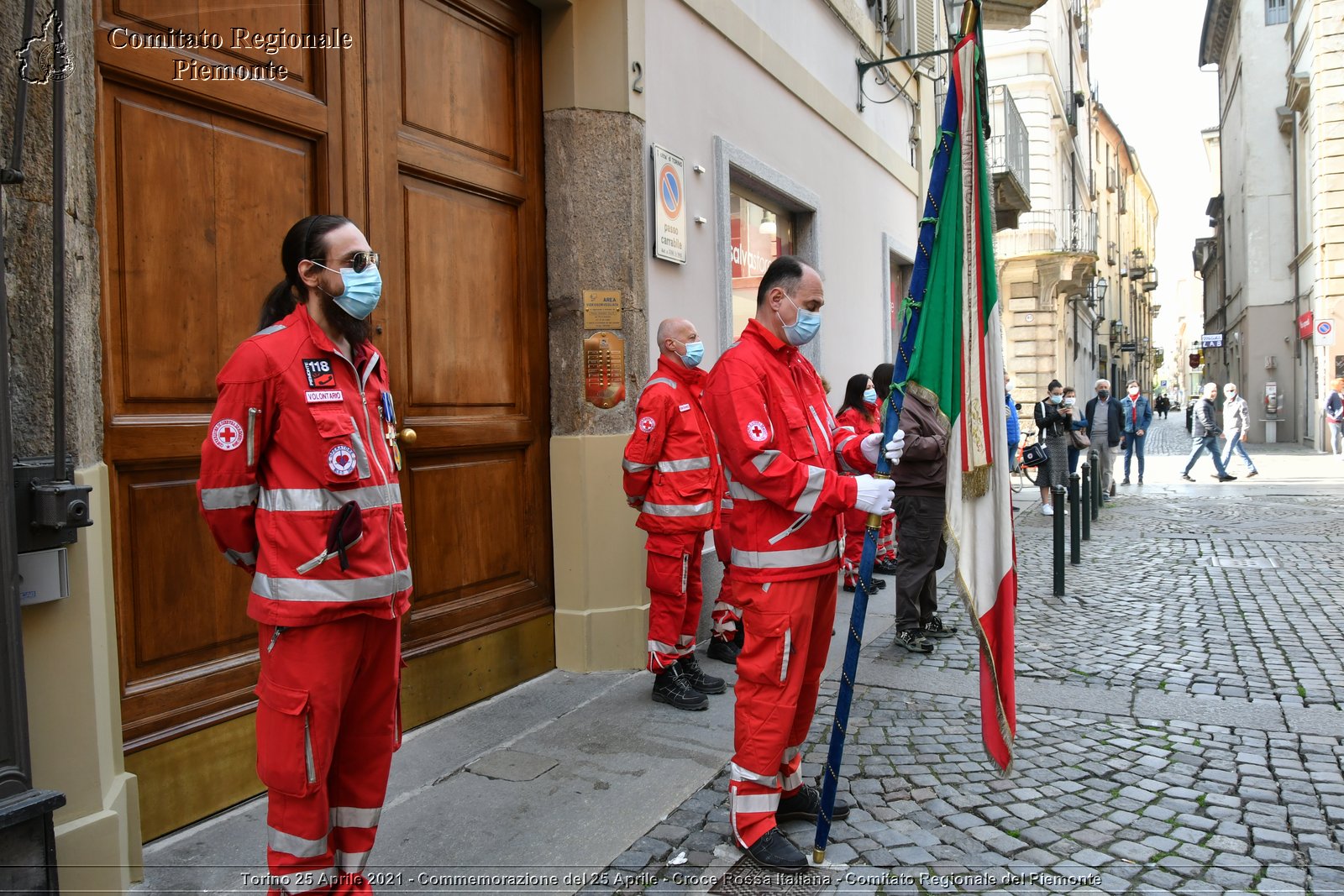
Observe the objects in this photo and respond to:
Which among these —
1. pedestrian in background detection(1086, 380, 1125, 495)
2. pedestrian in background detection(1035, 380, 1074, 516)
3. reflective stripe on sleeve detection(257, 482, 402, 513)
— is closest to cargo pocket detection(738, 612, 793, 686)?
reflective stripe on sleeve detection(257, 482, 402, 513)

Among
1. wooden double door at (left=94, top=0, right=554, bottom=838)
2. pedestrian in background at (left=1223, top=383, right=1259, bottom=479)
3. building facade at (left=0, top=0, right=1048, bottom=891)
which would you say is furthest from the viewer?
pedestrian in background at (left=1223, top=383, right=1259, bottom=479)

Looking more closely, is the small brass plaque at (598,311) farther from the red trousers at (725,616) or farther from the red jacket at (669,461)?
the red trousers at (725,616)

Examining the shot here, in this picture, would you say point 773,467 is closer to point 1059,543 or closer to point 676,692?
point 676,692

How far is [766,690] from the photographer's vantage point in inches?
128

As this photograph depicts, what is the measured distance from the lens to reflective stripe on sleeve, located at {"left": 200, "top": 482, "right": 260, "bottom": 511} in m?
2.49

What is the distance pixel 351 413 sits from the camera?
264 cm

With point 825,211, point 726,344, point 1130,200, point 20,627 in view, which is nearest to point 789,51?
point 825,211

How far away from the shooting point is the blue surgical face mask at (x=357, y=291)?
265cm

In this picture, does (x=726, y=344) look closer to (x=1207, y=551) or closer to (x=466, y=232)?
(x=466, y=232)

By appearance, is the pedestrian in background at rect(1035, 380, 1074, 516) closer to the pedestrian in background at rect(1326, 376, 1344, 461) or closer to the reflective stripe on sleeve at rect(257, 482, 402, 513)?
the reflective stripe on sleeve at rect(257, 482, 402, 513)

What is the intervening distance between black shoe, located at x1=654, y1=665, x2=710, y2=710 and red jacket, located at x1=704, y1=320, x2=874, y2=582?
174cm

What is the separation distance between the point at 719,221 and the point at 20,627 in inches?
207

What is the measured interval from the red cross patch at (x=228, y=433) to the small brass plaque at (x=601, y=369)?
3.26 meters

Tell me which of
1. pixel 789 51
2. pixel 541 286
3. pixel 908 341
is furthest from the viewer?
pixel 789 51
